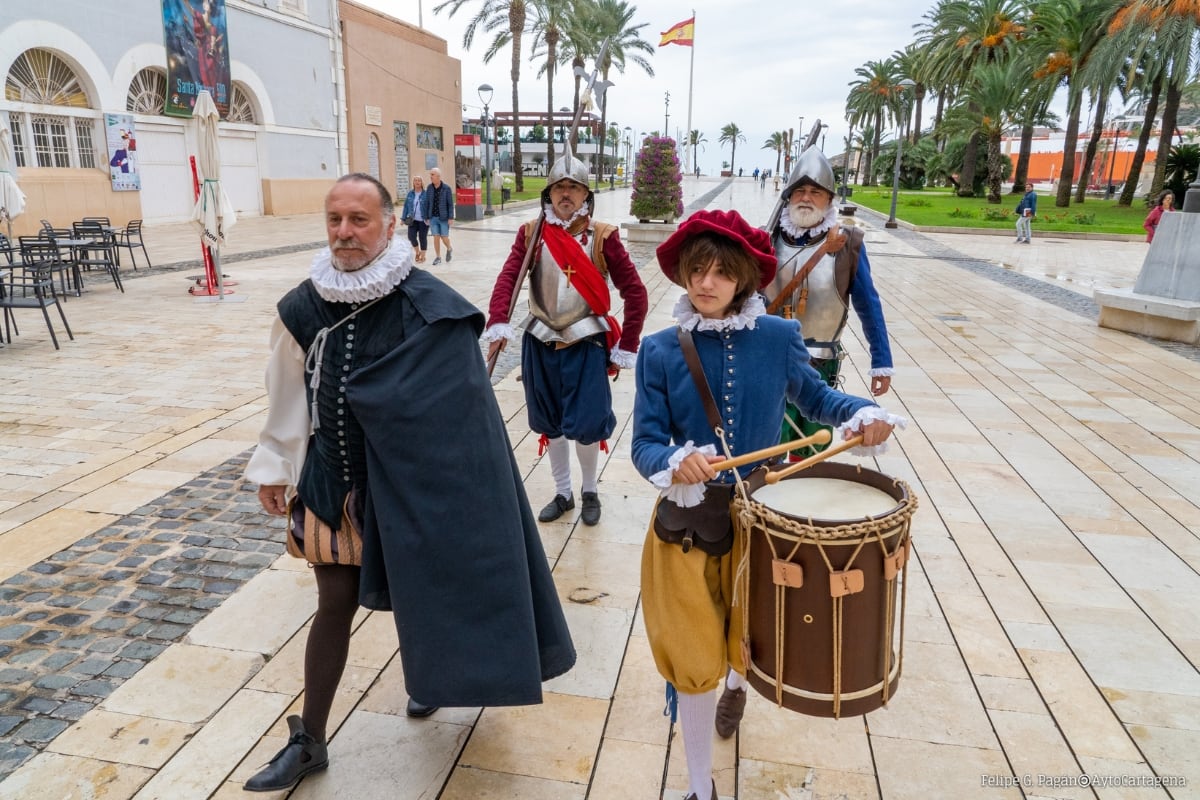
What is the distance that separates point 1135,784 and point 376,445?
2.63 m

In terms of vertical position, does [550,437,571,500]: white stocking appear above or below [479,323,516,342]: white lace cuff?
below

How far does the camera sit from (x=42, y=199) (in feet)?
58.7

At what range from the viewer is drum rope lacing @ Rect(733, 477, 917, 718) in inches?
73.5

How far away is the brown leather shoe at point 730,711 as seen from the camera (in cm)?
277

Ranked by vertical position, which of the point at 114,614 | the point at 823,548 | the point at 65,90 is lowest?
the point at 114,614

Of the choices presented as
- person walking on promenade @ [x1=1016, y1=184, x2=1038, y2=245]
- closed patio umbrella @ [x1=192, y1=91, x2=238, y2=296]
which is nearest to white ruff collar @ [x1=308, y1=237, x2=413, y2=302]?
closed patio umbrella @ [x1=192, y1=91, x2=238, y2=296]

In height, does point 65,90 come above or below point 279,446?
above

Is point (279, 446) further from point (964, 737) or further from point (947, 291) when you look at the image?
point (947, 291)

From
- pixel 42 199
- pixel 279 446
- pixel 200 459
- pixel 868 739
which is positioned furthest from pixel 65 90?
pixel 868 739

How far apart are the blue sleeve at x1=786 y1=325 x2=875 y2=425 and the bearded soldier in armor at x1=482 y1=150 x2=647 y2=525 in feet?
5.76

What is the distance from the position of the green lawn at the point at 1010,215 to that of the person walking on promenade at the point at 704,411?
2738 cm

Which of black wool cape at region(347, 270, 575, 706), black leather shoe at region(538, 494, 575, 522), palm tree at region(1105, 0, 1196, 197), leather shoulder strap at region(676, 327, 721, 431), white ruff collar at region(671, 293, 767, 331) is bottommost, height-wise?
black leather shoe at region(538, 494, 575, 522)

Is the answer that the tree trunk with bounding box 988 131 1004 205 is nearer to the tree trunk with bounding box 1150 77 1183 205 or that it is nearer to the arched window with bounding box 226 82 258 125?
the tree trunk with bounding box 1150 77 1183 205

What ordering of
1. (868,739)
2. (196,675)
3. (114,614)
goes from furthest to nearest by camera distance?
1. (114,614)
2. (196,675)
3. (868,739)
